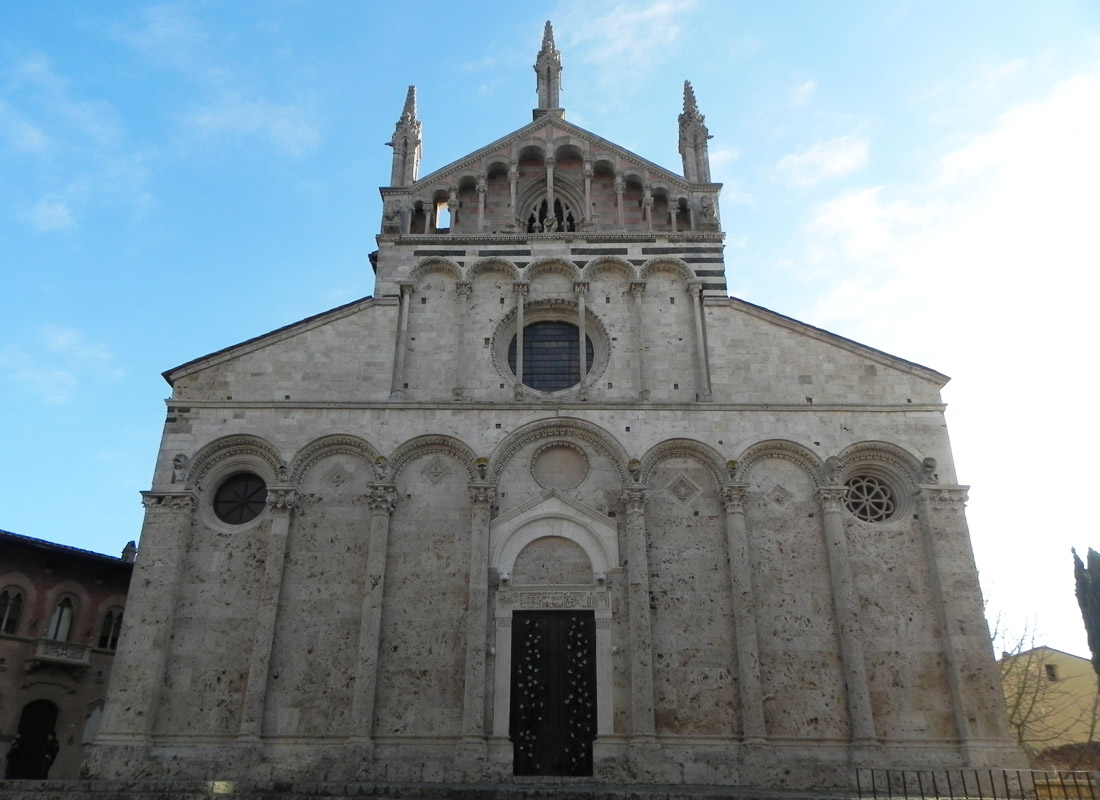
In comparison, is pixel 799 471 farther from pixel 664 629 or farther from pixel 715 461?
pixel 664 629

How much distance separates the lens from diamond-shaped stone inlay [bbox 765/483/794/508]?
16.8m

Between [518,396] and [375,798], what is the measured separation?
8.54m

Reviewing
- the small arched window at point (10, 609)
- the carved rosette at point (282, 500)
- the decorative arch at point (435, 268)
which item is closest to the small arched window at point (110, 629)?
the small arched window at point (10, 609)

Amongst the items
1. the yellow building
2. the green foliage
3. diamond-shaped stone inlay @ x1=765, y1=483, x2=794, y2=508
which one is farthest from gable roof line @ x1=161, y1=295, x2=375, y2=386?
the yellow building

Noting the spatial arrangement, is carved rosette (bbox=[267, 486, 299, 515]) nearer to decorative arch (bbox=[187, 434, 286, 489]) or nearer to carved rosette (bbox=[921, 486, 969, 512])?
decorative arch (bbox=[187, 434, 286, 489])

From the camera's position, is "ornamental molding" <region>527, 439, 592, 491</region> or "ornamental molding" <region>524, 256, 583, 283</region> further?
"ornamental molding" <region>524, 256, 583, 283</region>

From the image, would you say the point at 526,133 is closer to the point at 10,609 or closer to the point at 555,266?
the point at 555,266

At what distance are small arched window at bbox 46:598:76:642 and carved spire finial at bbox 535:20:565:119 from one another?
1832 cm

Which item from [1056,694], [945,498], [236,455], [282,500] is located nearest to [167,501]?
[236,455]

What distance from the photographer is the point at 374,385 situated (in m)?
17.9

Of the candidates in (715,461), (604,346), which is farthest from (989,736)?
(604,346)

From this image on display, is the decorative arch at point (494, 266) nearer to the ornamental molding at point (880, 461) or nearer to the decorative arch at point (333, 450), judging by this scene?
the decorative arch at point (333, 450)

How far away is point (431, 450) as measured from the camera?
17.3 metres

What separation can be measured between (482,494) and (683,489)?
Answer: 13.4 feet
